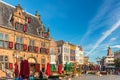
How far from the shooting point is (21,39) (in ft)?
141

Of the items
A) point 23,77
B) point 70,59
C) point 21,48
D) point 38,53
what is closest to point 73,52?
point 70,59

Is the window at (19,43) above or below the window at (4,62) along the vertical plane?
above

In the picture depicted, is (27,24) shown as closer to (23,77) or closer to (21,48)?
(21,48)

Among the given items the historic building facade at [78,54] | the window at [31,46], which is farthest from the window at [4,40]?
the historic building facade at [78,54]

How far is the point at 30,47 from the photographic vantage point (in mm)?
45406

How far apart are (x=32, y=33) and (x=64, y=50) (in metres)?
33.6

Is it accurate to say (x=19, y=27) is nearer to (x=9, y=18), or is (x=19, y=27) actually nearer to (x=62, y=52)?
(x=9, y=18)

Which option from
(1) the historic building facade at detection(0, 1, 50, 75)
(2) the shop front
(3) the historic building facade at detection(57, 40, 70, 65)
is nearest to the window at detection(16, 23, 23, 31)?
(1) the historic building facade at detection(0, 1, 50, 75)

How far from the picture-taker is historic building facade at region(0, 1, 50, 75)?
38812 millimetres

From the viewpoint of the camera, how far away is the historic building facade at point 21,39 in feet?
127

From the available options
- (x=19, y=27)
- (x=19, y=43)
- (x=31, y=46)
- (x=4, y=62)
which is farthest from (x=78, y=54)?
(x=4, y=62)

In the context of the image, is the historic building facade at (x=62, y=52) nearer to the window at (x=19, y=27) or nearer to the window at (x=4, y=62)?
the window at (x=19, y=27)

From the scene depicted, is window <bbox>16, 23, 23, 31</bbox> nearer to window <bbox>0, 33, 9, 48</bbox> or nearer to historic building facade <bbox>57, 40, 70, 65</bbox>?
window <bbox>0, 33, 9, 48</bbox>

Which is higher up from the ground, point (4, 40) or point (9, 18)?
point (9, 18)
